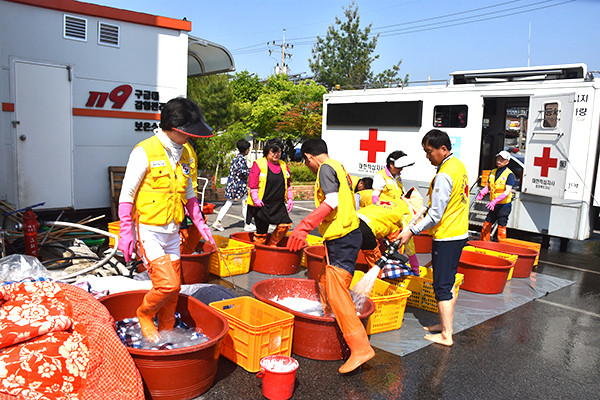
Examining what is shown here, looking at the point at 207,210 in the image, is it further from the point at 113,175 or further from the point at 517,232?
the point at 517,232

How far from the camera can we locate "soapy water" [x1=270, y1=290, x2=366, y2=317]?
14.9 feet

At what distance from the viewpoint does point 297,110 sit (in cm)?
2052

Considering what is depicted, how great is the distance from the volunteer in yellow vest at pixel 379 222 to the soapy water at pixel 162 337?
7.00ft

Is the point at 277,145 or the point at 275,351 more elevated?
the point at 277,145

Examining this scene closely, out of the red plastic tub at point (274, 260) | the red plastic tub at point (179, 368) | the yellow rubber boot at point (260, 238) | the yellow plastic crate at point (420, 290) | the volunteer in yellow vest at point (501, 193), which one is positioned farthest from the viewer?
the volunteer in yellow vest at point (501, 193)

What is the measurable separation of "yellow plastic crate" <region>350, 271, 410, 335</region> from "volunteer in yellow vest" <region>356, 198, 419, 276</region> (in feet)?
1.72

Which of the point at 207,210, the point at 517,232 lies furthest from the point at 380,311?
the point at 517,232

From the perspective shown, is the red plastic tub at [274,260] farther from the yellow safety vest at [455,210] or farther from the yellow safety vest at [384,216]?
the yellow safety vest at [455,210]

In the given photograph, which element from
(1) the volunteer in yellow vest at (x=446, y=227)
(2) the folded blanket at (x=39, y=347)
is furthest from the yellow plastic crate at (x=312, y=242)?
(2) the folded blanket at (x=39, y=347)

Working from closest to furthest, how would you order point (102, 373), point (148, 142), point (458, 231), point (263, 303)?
1. point (102, 373)
2. point (148, 142)
3. point (263, 303)
4. point (458, 231)

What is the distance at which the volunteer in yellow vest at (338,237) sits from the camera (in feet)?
12.3

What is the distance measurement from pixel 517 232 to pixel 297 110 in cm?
1239

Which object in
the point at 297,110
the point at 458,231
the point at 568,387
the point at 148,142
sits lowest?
the point at 568,387

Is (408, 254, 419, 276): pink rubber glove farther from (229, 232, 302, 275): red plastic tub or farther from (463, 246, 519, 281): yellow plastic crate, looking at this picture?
(229, 232, 302, 275): red plastic tub
